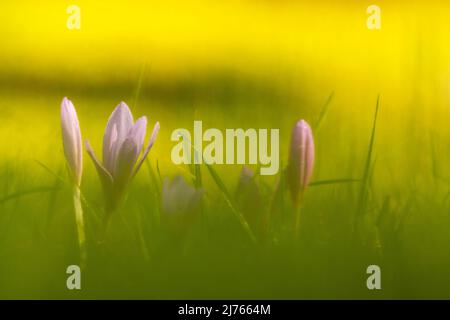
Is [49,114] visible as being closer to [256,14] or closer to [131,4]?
[131,4]

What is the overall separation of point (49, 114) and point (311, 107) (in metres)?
0.34

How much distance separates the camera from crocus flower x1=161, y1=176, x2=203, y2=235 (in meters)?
0.65

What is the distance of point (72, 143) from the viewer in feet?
2.09

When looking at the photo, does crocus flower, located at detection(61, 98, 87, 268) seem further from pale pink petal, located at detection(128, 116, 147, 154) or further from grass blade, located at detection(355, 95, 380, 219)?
grass blade, located at detection(355, 95, 380, 219)

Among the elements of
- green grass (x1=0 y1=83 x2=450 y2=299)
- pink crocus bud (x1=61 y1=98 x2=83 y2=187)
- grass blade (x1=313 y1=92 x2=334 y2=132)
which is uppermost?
grass blade (x1=313 y1=92 x2=334 y2=132)

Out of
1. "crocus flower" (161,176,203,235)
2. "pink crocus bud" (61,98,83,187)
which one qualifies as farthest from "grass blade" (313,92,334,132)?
"pink crocus bud" (61,98,83,187)

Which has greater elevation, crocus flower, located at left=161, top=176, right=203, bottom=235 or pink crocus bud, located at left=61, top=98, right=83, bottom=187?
pink crocus bud, located at left=61, top=98, right=83, bottom=187

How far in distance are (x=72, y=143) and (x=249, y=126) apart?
0.22m

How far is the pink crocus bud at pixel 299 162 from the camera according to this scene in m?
0.65

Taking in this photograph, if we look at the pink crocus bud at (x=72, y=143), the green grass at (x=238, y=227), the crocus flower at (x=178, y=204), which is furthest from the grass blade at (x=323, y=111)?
the pink crocus bud at (x=72, y=143)

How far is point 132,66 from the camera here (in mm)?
705

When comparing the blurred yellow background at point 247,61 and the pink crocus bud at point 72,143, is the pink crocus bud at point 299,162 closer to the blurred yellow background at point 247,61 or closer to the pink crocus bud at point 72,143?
the blurred yellow background at point 247,61

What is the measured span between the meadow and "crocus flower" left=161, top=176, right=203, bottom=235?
2cm
